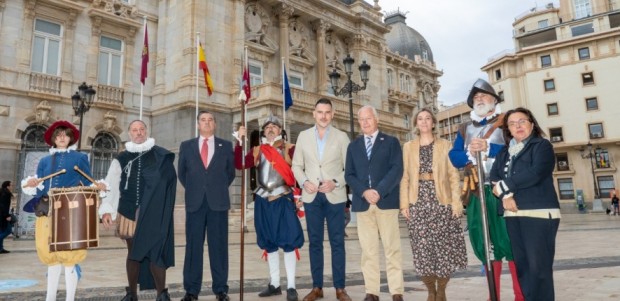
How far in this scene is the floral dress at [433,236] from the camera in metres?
4.34

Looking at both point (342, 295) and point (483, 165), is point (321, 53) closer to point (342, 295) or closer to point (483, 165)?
point (483, 165)

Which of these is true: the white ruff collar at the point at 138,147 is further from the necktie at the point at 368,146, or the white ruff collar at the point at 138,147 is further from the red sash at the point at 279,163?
the necktie at the point at 368,146

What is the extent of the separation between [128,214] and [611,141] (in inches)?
1993

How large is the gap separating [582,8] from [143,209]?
5954 cm

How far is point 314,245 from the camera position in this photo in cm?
528

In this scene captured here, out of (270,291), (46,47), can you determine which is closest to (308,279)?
(270,291)

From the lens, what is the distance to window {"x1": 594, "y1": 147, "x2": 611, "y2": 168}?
4238 cm

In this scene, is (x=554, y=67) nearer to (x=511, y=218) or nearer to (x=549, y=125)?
(x=549, y=125)

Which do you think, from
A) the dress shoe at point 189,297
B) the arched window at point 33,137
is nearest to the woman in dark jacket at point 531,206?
the dress shoe at point 189,297

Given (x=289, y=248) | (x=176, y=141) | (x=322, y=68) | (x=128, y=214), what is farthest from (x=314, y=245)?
(x=322, y=68)

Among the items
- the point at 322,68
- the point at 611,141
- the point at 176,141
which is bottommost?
the point at 176,141

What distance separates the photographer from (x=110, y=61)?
21.4 metres

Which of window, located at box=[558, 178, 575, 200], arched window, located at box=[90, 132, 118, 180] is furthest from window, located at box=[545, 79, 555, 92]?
arched window, located at box=[90, 132, 118, 180]

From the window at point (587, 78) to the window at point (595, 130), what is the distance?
15.7 ft
